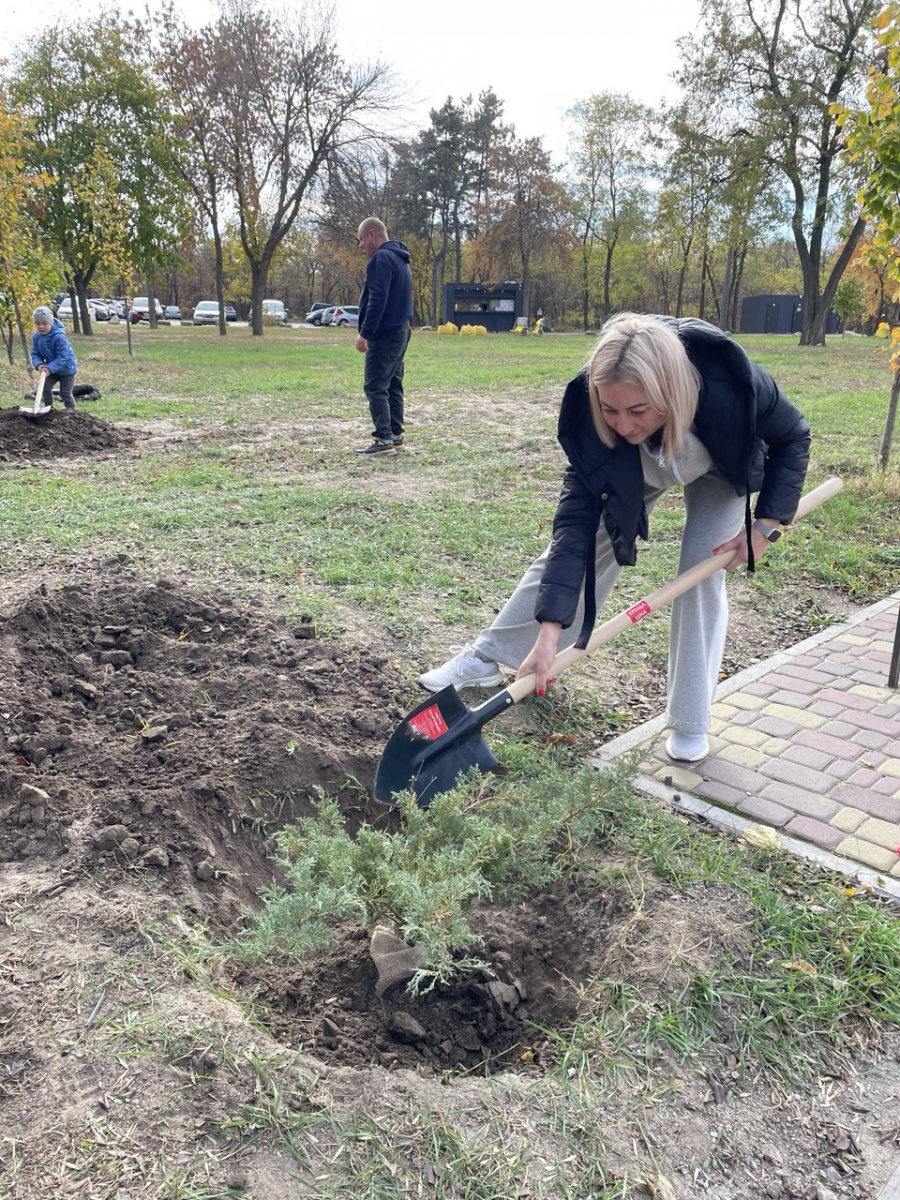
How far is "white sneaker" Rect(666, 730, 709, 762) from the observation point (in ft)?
10.7

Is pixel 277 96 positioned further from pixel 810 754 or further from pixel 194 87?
pixel 810 754

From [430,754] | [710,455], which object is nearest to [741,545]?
[710,455]

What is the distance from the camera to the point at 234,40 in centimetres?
2808

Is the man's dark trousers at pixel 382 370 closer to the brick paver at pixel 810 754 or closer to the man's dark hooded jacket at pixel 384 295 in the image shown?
the man's dark hooded jacket at pixel 384 295

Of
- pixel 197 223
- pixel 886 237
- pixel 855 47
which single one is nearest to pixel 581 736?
pixel 886 237

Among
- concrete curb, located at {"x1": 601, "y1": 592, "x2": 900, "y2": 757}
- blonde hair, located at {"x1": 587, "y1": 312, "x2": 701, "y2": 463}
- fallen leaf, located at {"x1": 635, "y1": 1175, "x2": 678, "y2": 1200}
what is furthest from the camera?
concrete curb, located at {"x1": 601, "y1": 592, "x2": 900, "y2": 757}

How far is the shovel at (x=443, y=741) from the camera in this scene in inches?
113

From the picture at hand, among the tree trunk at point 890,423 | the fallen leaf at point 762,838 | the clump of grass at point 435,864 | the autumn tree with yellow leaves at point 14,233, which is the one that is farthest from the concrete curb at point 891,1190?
the autumn tree with yellow leaves at point 14,233

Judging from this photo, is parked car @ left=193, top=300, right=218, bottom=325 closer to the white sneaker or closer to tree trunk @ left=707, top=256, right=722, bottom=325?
tree trunk @ left=707, top=256, right=722, bottom=325

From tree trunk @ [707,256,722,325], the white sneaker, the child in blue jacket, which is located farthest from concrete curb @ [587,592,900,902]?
tree trunk @ [707,256,722,325]

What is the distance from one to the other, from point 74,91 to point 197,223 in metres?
5.99

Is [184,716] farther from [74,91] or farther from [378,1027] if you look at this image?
[74,91]

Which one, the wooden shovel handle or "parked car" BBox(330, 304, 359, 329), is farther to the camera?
"parked car" BBox(330, 304, 359, 329)

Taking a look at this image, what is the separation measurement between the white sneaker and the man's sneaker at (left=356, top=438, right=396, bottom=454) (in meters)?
6.18
